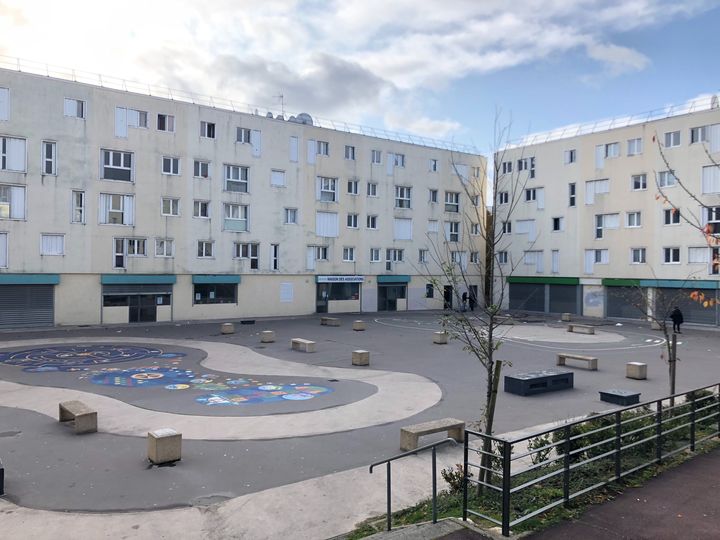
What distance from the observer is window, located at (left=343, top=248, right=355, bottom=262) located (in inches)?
1797

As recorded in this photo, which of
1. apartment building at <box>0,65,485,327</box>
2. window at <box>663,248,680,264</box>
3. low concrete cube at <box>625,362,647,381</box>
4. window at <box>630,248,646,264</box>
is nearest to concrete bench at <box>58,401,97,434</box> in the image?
low concrete cube at <box>625,362,647,381</box>

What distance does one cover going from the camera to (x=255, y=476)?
387 inches

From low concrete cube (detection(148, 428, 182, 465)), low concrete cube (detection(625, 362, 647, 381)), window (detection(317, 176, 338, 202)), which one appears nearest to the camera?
low concrete cube (detection(148, 428, 182, 465))

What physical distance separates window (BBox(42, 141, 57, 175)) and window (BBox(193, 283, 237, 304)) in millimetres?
11032

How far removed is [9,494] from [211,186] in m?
31.6

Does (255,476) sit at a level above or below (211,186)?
below

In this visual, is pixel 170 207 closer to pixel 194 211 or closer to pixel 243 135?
pixel 194 211

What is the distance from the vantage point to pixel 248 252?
40625 mm

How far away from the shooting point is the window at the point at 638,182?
4206 cm

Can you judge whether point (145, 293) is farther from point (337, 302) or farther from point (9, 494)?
point (9, 494)

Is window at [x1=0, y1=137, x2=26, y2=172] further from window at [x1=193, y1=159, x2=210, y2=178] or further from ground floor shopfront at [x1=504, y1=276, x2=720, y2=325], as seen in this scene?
ground floor shopfront at [x1=504, y1=276, x2=720, y2=325]

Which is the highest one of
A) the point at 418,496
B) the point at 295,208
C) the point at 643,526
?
the point at 295,208

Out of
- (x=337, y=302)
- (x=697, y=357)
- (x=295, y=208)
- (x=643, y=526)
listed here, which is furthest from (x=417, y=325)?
(x=643, y=526)

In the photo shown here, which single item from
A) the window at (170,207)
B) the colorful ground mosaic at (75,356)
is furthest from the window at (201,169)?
the colorful ground mosaic at (75,356)
